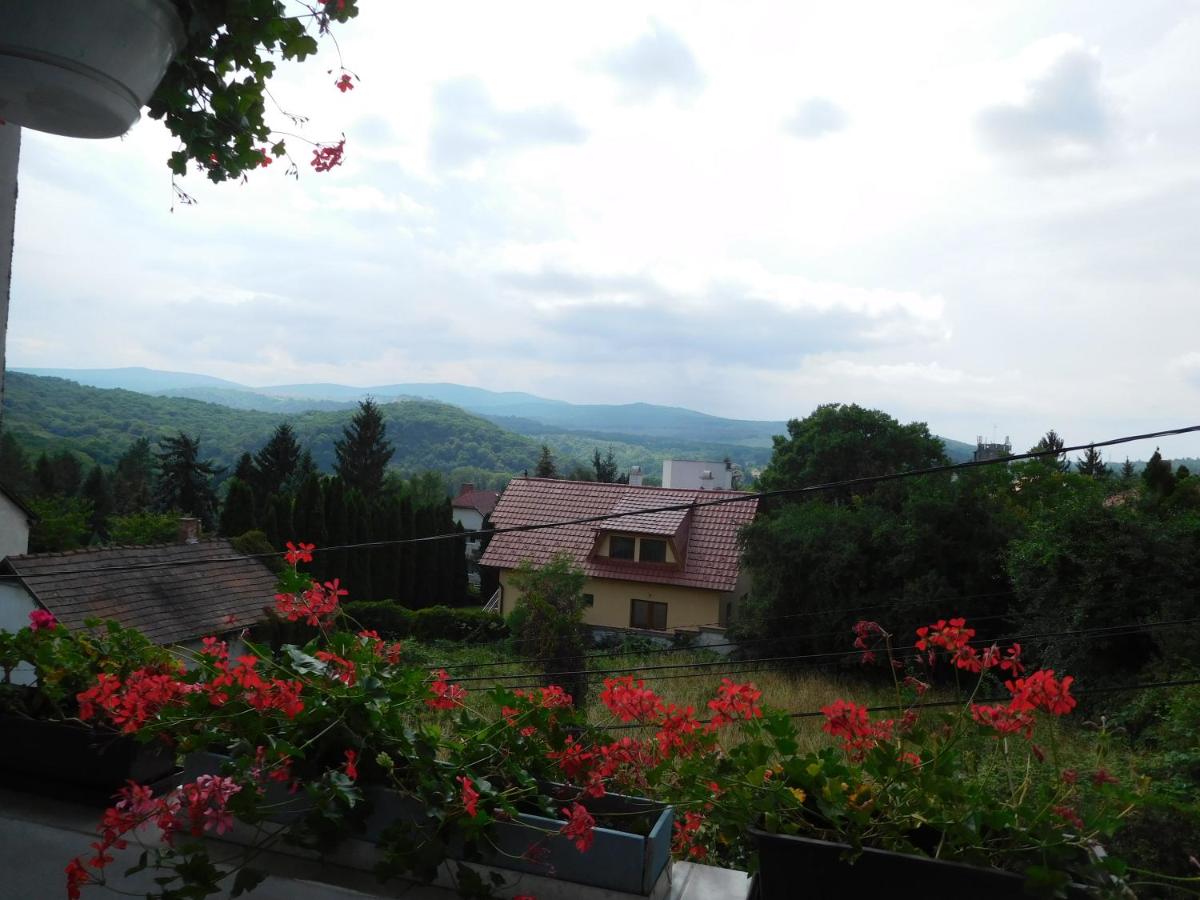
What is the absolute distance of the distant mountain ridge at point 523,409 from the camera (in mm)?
107188

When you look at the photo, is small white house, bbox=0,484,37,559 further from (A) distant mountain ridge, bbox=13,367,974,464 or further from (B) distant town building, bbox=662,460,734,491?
(A) distant mountain ridge, bbox=13,367,974,464

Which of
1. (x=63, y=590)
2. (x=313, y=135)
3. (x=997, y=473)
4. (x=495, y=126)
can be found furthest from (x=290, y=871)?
(x=997, y=473)

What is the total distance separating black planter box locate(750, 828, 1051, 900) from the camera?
76 centimetres

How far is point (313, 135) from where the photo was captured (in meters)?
1.39

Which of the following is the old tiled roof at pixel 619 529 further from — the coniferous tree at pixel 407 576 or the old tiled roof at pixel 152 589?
the old tiled roof at pixel 152 589

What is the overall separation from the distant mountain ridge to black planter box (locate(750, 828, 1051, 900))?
281ft

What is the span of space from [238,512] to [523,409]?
558ft

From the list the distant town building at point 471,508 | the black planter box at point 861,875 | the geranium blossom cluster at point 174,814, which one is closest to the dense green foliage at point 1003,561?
the black planter box at point 861,875

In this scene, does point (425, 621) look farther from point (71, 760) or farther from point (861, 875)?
point (861, 875)

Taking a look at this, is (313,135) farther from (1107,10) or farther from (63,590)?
(63,590)

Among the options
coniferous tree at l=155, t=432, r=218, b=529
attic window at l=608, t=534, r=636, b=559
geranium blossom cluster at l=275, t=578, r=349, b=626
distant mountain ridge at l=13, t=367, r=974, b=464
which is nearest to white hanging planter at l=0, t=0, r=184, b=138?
geranium blossom cluster at l=275, t=578, r=349, b=626

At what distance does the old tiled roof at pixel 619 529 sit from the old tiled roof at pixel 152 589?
18.7 ft

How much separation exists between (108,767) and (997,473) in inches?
689

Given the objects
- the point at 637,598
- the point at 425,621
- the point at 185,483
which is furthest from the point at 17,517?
the point at 185,483
